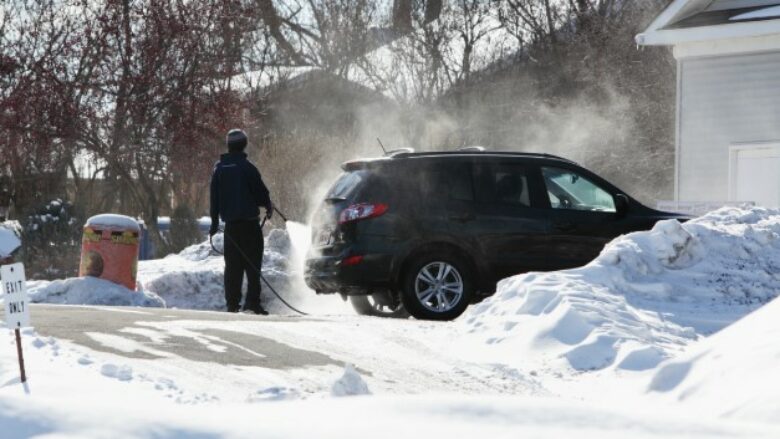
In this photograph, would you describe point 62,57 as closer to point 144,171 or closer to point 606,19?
point 144,171

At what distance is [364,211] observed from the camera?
14.8 meters

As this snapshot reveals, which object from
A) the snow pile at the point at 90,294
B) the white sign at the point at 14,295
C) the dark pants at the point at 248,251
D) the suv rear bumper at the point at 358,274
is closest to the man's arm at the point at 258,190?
the dark pants at the point at 248,251

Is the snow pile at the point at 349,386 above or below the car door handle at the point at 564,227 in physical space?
below

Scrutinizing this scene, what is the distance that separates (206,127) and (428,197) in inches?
543

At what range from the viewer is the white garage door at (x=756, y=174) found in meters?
23.4

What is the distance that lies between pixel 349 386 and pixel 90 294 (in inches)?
368

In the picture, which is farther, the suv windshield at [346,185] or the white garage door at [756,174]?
the white garage door at [756,174]

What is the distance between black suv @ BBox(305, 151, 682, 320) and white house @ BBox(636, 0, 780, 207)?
28.3ft

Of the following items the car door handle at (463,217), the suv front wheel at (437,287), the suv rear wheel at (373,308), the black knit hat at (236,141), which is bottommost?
the suv rear wheel at (373,308)

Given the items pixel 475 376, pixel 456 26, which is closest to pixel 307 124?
pixel 456 26

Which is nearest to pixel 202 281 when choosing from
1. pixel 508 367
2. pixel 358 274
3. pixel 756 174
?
pixel 358 274

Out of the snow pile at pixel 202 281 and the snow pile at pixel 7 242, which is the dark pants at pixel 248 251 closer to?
the snow pile at pixel 202 281

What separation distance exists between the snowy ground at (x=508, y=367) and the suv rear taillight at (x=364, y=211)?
992 mm

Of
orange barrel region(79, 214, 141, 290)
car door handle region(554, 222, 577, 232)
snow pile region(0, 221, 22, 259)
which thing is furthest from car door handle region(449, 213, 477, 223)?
snow pile region(0, 221, 22, 259)
